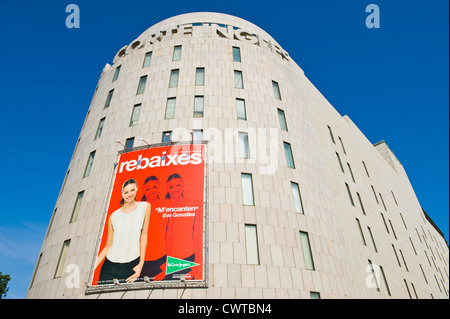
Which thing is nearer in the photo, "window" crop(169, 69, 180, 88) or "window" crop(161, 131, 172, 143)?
"window" crop(161, 131, 172, 143)

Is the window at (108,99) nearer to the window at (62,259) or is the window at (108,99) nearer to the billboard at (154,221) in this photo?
the billboard at (154,221)

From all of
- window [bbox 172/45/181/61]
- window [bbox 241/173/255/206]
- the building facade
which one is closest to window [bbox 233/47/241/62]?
the building facade

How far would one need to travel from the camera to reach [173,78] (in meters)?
27.0

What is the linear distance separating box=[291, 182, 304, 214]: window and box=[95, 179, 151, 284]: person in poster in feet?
36.4

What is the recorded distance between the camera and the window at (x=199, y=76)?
26114 millimetres

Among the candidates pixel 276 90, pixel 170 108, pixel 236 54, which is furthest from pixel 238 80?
pixel 170 108

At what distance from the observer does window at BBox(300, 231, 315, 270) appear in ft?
63.2

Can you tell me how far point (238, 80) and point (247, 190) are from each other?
1205 cm

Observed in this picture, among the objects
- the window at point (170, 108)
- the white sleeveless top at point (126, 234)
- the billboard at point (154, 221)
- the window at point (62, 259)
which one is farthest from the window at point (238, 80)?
the window at point (62, 259)

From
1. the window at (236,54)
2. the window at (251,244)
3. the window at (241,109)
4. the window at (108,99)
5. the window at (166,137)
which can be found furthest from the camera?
the window at (236,54)

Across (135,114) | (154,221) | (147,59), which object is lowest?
(154,221)

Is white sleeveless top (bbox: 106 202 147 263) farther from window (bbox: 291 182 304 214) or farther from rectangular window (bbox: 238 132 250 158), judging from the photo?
window (bbox: 291 182 304 214)

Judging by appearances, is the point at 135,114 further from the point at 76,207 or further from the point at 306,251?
the point at 306,251

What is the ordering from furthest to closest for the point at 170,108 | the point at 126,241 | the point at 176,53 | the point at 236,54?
the point at 236,54
the point at 176,53
the point at 170,108
the point at 126,241
